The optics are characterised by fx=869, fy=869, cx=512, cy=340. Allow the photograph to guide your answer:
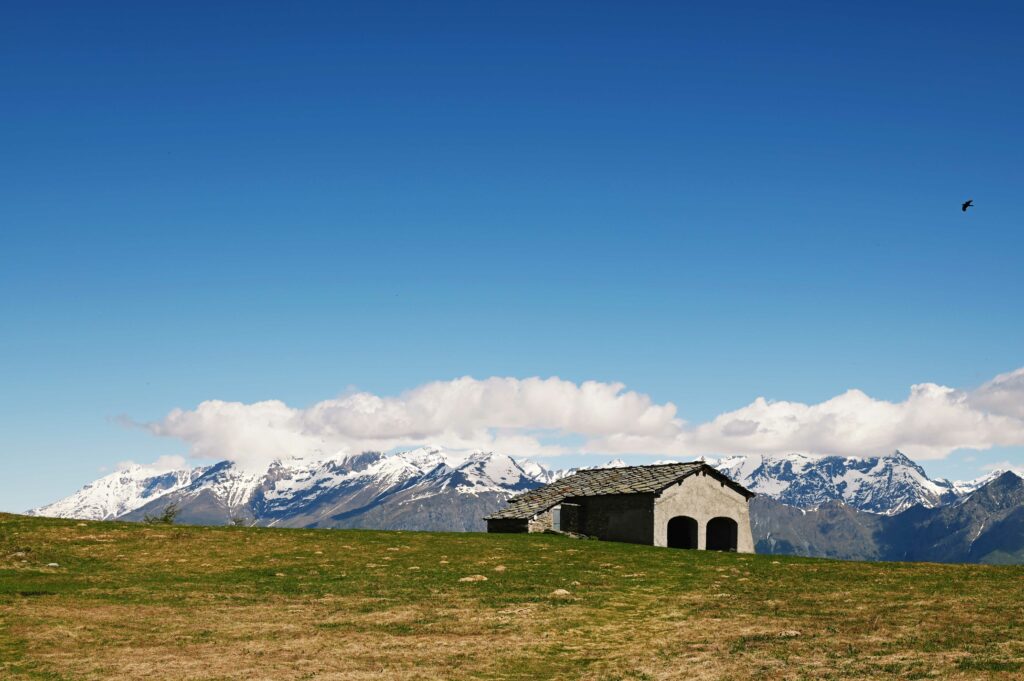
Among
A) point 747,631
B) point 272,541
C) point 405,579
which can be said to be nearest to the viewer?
point 747,631

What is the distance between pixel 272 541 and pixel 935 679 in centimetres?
3875

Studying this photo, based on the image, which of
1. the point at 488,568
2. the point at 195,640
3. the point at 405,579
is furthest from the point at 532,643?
the point at 488,568

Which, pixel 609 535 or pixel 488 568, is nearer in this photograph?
pixel 488 568

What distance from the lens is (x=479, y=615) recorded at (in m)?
29.6

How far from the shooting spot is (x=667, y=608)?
101 feet

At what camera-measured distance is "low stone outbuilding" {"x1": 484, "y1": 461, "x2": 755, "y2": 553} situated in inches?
2682

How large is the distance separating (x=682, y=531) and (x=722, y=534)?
3.50 meters

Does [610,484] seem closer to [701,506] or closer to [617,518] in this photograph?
[617,518]

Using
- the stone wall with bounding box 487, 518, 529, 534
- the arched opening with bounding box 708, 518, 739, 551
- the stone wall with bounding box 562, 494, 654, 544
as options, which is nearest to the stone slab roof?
the stone wall with bounding box 487, 518, 529, 534

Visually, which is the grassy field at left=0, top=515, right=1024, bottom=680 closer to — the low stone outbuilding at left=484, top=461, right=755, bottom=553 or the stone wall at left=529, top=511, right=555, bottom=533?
the low stone outbuilding at left=484, top=461, right=755, bottom=553

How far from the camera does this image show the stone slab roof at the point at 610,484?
70000mm

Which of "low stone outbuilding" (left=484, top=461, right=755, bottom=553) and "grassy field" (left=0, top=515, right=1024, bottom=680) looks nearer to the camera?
"grassy field" (left=0, top=515, right=1024, bottom=680)

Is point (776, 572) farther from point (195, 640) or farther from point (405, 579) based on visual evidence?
point (195, 640)

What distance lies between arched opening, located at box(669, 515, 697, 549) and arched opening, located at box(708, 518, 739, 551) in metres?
2.23
